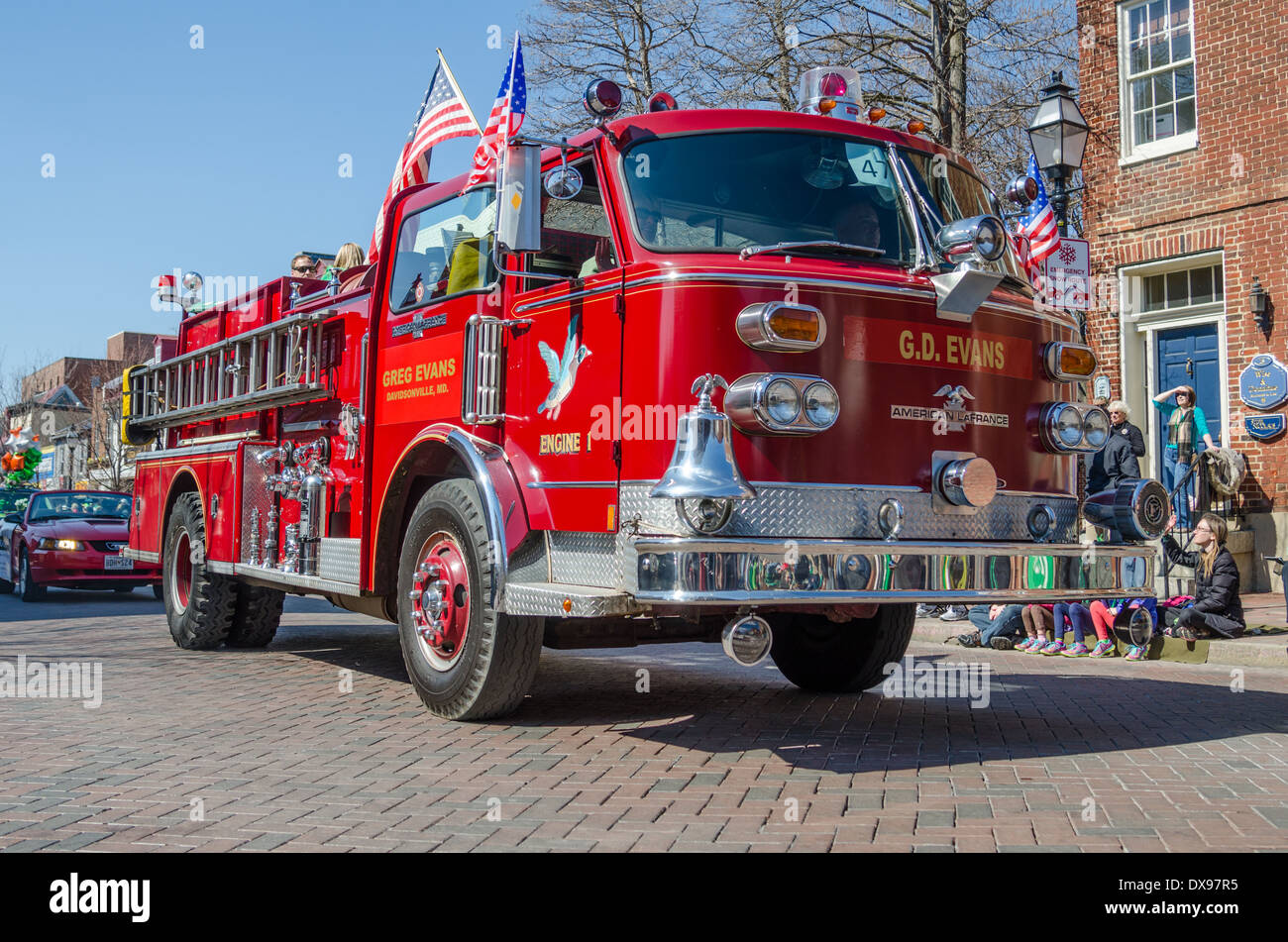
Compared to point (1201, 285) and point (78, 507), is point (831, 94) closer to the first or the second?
point (1201, 285)

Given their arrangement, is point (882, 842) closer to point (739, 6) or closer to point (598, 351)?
point (598, 351)

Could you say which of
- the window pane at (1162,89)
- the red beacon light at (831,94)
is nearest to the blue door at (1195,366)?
the window pane at (1162,89)

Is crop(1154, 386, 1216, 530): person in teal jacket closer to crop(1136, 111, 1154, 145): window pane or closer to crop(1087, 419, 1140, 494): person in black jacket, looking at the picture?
crop(1087, 419, 1140, 494): person in black jacket

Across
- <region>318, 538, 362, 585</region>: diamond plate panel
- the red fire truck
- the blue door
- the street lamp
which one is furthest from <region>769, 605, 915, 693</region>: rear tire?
the blue door

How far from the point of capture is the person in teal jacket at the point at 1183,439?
43.8 ft

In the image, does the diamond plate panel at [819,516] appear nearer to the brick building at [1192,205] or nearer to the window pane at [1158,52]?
the brick building at [1192,205]

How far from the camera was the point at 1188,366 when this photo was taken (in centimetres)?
1472

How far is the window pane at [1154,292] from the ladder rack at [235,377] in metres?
11.2

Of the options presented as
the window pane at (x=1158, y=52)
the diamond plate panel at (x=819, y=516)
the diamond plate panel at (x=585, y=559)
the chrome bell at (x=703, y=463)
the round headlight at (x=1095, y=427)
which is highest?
the window pane at (x=1158, y=52)

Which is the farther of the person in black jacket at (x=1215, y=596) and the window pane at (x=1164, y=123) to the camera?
the window pane at (x=1164, y=123)

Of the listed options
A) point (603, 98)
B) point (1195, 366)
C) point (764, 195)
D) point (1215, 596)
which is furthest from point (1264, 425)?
point (603, 98)

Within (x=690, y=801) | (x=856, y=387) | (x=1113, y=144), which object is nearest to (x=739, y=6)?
(x=1113, y=144)

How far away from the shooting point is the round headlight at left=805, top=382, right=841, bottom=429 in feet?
16.3

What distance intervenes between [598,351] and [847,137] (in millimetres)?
1650
